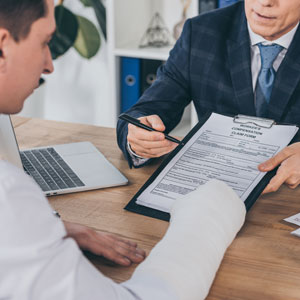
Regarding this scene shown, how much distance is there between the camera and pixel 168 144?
1310 millimetres

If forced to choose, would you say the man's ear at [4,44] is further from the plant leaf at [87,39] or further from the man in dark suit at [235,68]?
the plant leaf at [87,39]

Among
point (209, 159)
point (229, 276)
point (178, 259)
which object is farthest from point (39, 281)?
point (209, 159)

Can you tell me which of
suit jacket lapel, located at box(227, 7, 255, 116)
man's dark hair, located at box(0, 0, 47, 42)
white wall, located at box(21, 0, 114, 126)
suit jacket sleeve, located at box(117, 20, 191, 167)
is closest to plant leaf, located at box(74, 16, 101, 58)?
white wall, located at box(21, 0, 114, 126)

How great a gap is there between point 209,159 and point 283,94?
0.49m

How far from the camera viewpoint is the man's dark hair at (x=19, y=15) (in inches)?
29.0

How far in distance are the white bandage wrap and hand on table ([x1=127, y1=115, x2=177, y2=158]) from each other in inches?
12.6

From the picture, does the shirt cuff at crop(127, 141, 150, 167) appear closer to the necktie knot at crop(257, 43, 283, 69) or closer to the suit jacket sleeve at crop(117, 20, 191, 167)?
the suit jacket sleeve at crop(117, 20, 191, 167)

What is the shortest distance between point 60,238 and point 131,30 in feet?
7.44

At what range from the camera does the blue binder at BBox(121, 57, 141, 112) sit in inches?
108

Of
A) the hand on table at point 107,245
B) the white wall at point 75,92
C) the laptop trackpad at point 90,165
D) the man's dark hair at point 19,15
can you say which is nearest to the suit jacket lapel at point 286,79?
the laptop trackpad at point 90,165

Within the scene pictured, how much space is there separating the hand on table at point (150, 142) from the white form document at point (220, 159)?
61mm

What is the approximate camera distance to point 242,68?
5.40 feet

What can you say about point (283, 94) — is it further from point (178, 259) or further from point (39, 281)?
point (39, 281)

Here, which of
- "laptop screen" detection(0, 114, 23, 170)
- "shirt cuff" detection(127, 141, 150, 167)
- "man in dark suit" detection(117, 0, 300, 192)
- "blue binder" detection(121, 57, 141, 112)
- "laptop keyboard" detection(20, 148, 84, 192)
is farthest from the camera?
"blue binder" detection(121, 57, 141, 112)
